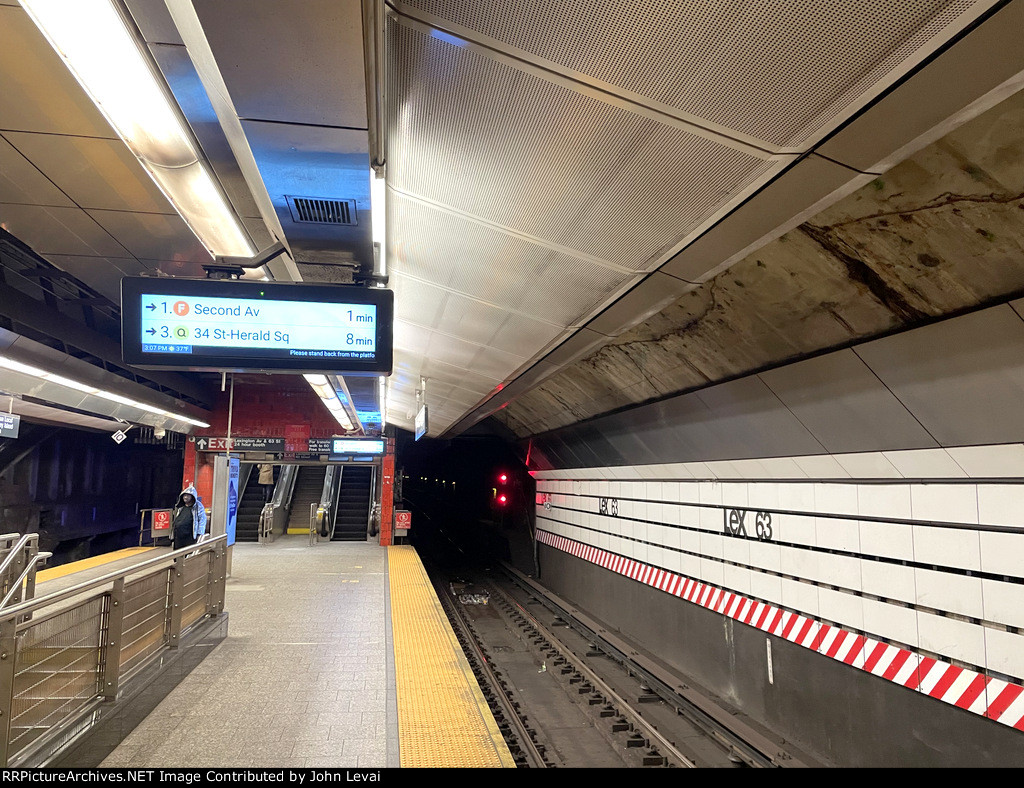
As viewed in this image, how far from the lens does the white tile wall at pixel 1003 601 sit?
3.59 m

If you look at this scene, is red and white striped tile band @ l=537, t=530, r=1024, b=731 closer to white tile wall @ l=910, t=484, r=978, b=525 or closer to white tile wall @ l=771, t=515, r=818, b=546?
white tile wall @ l=771, t=515, r=818, b=546

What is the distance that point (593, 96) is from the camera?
229 centimetres

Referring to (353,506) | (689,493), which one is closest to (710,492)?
(689,493)

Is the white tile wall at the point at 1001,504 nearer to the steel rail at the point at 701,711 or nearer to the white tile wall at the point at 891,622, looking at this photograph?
the white tile wall at the point at 891,622

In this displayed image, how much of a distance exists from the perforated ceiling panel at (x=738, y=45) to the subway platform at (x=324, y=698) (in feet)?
10.8

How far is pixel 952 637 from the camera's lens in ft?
13.3

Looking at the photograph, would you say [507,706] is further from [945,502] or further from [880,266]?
[880,266]

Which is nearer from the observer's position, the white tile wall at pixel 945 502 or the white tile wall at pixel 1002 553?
the white tile wall at pixel 1002 553

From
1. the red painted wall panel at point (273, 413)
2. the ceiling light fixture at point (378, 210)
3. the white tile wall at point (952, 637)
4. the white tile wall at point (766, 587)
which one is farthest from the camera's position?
the red painted wall panel at point (273, 413)

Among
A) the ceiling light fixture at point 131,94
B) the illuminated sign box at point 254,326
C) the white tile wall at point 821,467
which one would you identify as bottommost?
the white tile wall at point 821,467

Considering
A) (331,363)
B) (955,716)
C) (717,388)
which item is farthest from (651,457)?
(331,363)

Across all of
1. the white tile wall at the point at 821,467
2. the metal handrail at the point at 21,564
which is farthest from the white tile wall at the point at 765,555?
the metal handrail at the point at 21,564

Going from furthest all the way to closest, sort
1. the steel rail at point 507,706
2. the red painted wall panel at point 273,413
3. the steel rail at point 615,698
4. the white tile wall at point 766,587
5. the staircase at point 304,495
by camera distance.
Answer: the staircase at point 304,495 → the red painted wall panel at point 273,413 → the white tile wall at point 766,587 → the steel rail at point 507,706 → the steel rail at point 615,698

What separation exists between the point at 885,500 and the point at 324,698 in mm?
4183
